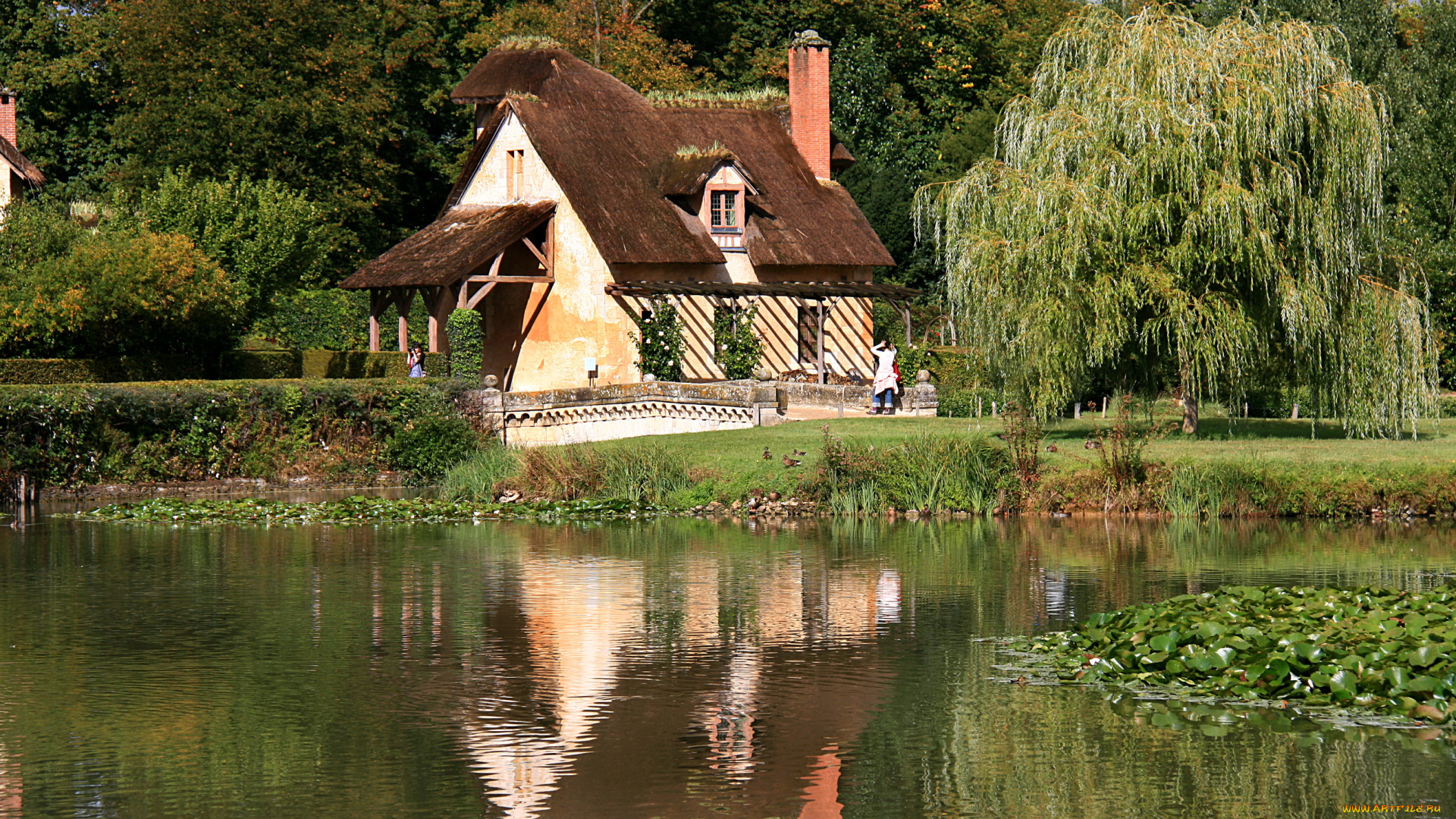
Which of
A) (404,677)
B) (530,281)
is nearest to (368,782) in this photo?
(404,677)

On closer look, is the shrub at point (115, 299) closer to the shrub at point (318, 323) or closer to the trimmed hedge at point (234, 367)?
the trimmed hedge at point (234, 367)

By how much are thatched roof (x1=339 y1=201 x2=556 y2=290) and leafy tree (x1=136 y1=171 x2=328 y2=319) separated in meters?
1.95

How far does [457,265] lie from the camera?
43156mm

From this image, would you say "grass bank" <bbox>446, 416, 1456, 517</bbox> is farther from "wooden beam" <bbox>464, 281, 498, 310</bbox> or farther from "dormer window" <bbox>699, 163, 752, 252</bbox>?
"dormer window" <bbox>699, 163, 752, 252</bbox>

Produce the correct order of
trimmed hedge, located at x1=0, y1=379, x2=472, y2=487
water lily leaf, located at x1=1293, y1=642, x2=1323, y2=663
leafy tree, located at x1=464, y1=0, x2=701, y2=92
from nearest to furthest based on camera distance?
water lily leaf, located at x1=1293, y1=642, x2=1323, y2=663
trimmed hedge, located at x1=0, y1=379, x2=472, y2=487
leafy tree, located at x1=464, y1=0, x2=701, y2=92

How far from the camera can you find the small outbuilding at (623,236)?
44656mm

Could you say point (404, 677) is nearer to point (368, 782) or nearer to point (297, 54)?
point (368, 782)

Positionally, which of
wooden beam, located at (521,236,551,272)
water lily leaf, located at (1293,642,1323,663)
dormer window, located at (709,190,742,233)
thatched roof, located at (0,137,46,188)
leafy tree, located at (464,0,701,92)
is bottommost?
water lily leaf, located at (1293,642,1323,663)

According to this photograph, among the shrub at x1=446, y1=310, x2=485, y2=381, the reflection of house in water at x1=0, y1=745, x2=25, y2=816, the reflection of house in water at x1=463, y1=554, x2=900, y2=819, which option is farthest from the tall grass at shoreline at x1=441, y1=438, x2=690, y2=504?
the reflection of house in water at x1=0, y1=745, x2=25, y2=816

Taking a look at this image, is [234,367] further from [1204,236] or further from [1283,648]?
[1283,648]

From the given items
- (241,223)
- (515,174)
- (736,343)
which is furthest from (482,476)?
(515,174)

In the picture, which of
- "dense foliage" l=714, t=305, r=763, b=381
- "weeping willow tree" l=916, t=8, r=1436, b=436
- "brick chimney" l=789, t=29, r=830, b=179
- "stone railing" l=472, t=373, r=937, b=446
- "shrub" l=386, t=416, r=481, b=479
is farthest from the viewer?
"brick chimney" l=789, t=29, r=830, b=179

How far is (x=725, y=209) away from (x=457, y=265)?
8.09m

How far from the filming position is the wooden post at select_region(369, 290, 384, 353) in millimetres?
45906
